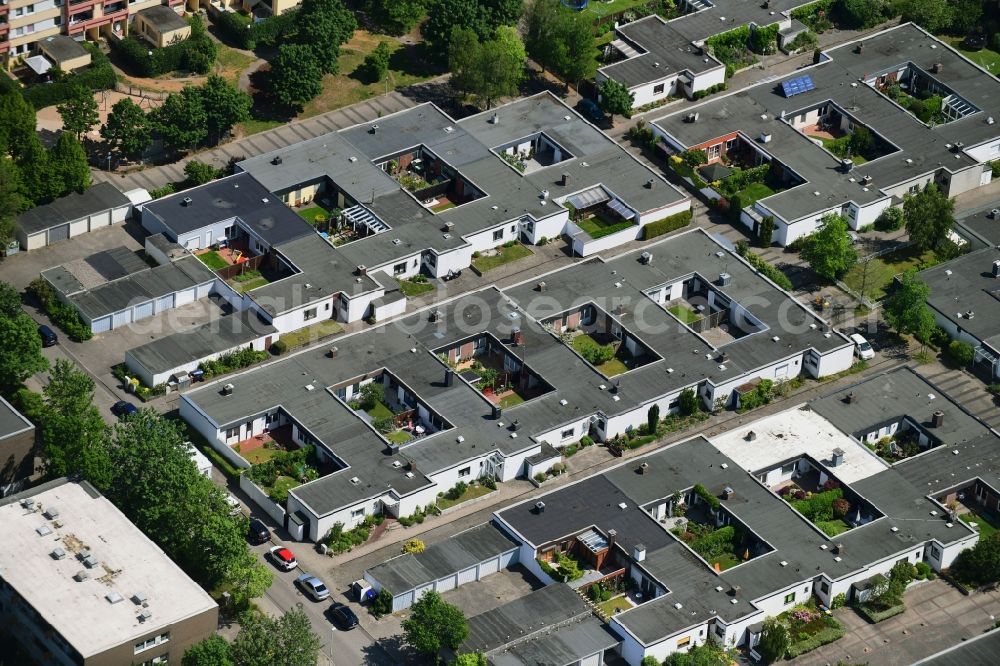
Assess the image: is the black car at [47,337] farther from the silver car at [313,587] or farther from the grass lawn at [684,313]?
the grass lawn at [684,313]

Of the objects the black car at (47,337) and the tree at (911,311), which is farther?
the tree at (911,311)

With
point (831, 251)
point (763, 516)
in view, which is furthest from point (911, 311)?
point (763, 516)

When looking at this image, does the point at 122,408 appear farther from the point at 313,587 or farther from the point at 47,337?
the point at 313,587

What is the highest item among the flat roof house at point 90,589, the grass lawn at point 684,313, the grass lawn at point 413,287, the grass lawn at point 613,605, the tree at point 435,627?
the flat roof house at point 90,589

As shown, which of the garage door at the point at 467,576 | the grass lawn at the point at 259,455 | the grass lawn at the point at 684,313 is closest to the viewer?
the garage door at the point at 467,576

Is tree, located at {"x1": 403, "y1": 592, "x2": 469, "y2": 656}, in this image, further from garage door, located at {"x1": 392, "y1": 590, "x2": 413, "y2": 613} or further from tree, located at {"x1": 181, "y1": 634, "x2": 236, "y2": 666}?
tree, located at {"x1": 181, "y1": 634, "x2": 236, "y2": 666}

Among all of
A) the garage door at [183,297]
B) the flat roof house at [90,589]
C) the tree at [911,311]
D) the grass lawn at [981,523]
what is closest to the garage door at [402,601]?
the flat roof house at [90,589]

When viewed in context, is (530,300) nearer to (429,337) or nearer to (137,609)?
(429,337)

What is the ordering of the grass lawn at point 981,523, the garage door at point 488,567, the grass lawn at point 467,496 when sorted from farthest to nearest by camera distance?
the grass lawn at point 981,523 → the grass lawn at point 467,496 → the garage door at point 488,567
